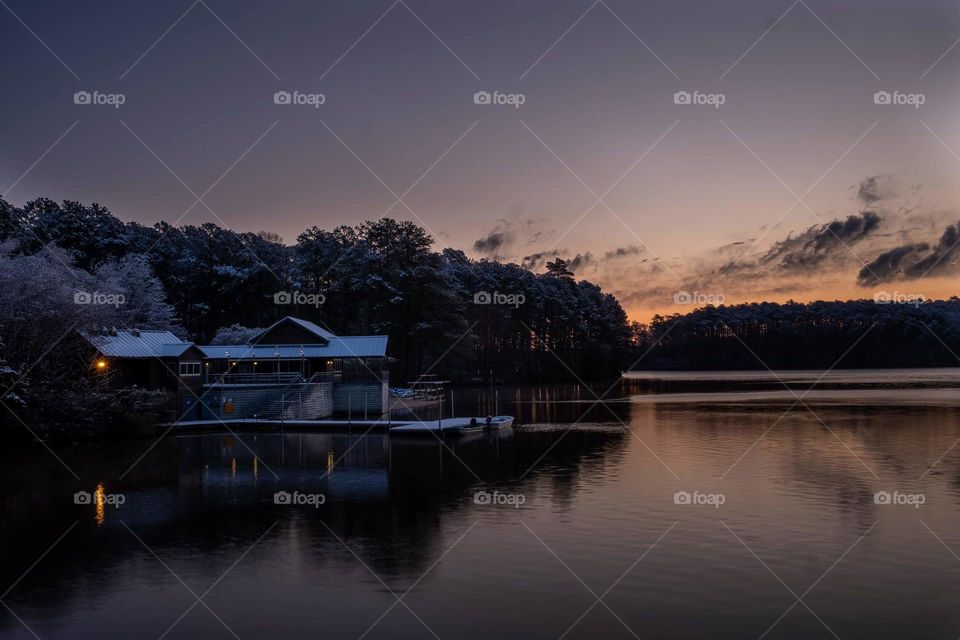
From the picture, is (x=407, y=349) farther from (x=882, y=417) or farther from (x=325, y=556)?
(x=325, y=556)

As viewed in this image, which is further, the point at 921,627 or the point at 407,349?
the point at 407,349

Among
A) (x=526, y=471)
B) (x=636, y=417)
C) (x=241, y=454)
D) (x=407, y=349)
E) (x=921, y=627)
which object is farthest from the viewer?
(x=407, y=349)

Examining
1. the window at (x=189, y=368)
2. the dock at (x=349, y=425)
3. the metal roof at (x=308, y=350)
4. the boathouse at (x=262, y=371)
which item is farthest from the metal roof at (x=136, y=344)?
the dock at (x=349, y=425)

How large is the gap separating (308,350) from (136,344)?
40.4ft

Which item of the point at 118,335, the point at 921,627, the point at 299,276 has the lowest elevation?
the point at 921,627

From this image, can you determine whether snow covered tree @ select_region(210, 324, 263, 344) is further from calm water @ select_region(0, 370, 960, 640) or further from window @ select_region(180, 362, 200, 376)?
calm water @ select_region(0, 370, 960, 640)

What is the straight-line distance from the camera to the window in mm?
55125

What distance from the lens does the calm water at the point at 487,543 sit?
1711 centimetres

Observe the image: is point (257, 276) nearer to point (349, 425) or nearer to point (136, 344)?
point (136, 344)

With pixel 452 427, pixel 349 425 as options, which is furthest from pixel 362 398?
pixel 452 427

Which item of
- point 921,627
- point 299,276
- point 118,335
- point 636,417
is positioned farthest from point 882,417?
point 299,276

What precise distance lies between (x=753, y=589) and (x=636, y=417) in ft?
152

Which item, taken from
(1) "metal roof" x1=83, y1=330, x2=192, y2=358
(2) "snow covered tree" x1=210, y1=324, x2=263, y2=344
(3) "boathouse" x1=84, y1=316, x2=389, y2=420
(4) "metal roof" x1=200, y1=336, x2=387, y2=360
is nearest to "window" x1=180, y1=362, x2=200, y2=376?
(3) "boathouse" x1=84, y1=316, x2=389, y2=420

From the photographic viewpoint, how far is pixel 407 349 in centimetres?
9225
